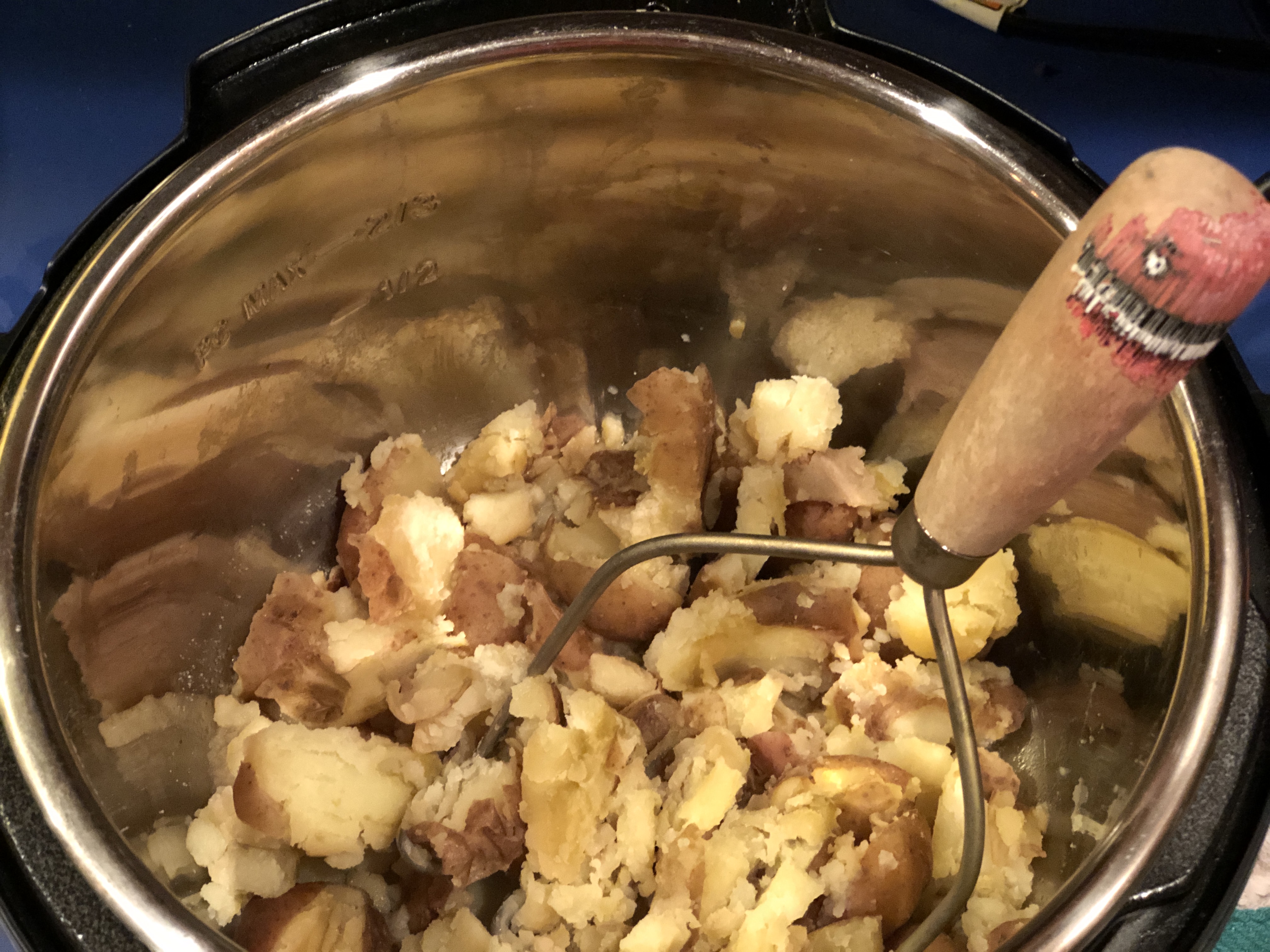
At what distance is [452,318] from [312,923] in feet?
1.56

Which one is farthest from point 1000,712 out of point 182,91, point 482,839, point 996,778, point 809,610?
point 182,91

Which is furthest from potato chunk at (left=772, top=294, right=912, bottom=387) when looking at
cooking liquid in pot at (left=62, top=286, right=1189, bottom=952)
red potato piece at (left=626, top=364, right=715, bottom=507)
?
red potato piece at (left=626, top=364, right=715, bottom=507)

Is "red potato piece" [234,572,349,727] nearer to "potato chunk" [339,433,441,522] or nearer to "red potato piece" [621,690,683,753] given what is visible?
"potato chunk" [339,433,441,522]

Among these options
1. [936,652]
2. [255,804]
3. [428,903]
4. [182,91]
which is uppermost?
[182,91]

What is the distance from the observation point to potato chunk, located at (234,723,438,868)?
60 cm

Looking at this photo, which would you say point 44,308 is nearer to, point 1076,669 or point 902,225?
point 902,225

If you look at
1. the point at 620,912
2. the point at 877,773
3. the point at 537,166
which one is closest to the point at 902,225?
the point at 537,166

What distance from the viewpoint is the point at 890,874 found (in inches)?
22.9

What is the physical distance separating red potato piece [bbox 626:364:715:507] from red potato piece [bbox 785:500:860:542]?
3.2 inches

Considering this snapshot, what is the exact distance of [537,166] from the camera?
720 millimetres

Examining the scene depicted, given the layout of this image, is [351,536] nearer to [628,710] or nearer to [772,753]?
[628,710]

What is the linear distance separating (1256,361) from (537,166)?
67cm

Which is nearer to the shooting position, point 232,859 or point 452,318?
point 232,859

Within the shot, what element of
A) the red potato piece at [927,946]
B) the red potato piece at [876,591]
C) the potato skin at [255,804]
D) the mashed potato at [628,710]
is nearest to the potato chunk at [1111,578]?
the mashed potato at [628,710]
